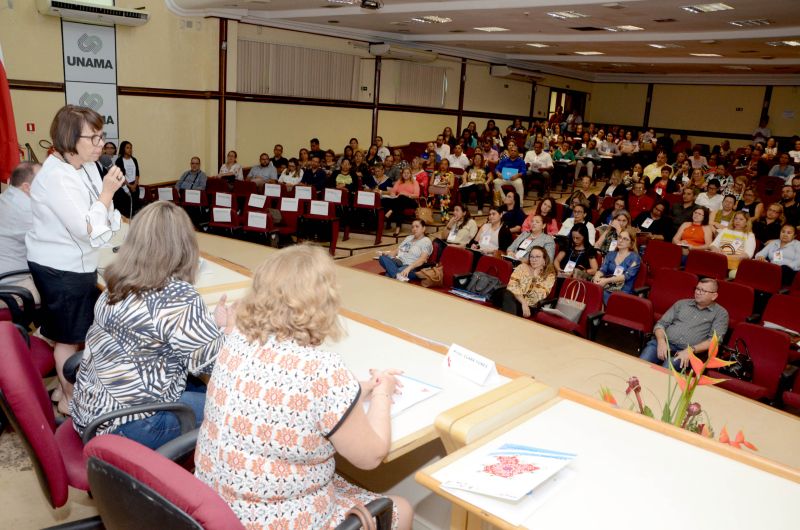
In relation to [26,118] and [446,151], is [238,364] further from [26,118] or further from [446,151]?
[446,151]

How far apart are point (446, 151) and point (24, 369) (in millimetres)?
11127

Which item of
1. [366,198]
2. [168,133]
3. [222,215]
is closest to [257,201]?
[222,215]

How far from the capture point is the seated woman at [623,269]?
5531mm

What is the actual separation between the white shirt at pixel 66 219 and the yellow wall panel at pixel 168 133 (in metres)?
7.19

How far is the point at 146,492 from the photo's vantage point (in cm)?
128

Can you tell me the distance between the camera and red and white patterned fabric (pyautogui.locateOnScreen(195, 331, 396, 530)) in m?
1.45

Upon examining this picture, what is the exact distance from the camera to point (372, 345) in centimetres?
239

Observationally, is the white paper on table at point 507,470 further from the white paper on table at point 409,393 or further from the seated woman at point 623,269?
the seated woman at point 623,269

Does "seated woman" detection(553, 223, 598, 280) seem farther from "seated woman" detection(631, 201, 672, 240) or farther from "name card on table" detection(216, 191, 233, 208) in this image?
"name card on table" detection(216, 191, 233, 208)

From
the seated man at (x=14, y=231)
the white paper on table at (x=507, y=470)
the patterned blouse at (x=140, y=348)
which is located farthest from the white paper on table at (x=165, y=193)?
the white paper on table at (x=507, y=470)

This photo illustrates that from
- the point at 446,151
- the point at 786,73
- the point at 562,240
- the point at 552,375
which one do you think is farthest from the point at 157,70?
the point at 786,73

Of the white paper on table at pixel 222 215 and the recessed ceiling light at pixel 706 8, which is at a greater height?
the recessed ceiling light at pixel 706 8

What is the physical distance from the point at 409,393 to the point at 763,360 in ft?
9.69

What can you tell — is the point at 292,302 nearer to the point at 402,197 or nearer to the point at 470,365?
the point at 470,365
